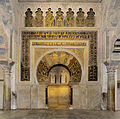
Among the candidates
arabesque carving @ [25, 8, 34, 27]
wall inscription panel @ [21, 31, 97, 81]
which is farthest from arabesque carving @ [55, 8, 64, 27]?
arabesque carving @ [25, 8, 34, 27]

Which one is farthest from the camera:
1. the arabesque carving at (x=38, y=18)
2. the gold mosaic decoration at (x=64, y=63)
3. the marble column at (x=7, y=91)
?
the arabesque carving at (x=38, y=18)

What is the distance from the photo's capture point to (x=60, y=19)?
22.7ft

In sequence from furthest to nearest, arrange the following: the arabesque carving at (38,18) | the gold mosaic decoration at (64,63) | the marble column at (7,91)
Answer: the arabesque carving at (38,18) < the gold mosaic decoration at (64,63) < the marble column at (7,91)

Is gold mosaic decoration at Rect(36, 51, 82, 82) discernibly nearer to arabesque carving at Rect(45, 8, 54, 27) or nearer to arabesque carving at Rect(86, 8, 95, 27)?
arabesque carving at Rect(45, 8, 54, 27)

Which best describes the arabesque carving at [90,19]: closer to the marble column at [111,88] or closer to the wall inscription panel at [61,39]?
the wall inscription panel at [61,39]

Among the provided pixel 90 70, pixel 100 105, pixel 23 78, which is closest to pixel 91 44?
pixel 90 70

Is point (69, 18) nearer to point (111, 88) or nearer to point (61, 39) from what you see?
point (61, 39)

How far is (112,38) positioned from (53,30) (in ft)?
7.48

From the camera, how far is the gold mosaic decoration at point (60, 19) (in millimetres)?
6898

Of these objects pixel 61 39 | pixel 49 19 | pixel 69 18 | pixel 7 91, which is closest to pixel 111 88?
pixel 61 39

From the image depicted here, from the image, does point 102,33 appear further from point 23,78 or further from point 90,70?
point 23,78

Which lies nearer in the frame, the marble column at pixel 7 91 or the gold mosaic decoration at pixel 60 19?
the marble column at pixel 7 91

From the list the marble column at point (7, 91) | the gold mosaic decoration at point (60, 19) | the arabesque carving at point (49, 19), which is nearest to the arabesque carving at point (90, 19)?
the gold mosaic decoration at point (60, 19)

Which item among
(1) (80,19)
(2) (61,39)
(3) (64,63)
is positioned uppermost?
(1) (80,19)
